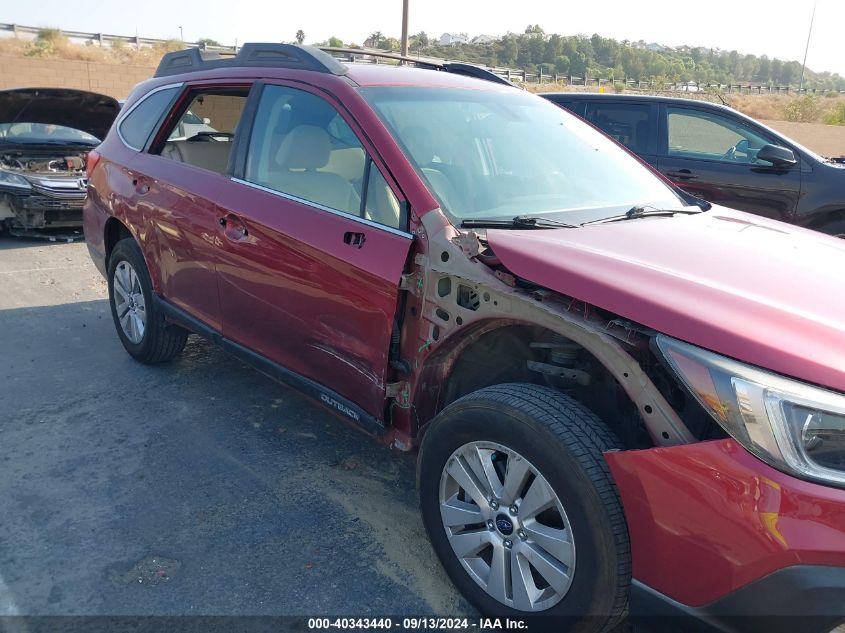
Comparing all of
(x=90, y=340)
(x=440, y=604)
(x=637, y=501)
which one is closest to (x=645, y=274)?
(x=637, y=501)

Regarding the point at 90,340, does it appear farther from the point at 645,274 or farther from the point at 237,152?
the point at 645,274

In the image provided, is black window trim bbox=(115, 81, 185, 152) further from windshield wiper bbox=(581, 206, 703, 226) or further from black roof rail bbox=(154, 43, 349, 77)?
windshield wiper bbox=(581, 206, 703, 226)

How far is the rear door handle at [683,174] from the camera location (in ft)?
22.5

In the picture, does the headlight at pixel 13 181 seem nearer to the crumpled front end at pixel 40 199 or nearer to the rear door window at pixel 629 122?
the crumpled front end at pixel 40 199

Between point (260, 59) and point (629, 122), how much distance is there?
4.61 meters

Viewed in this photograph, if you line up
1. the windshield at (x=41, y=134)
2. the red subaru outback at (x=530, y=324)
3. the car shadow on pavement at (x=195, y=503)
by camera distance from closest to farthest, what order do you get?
the red subaru outback at (x=530, y=324), the car shadow on pavement at (x=195, y=503), the windshield at (x=41, y=134)

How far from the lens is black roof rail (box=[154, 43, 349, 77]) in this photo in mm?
3336

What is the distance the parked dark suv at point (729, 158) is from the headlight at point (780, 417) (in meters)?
5.23

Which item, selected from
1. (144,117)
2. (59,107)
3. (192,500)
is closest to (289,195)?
(192,500)

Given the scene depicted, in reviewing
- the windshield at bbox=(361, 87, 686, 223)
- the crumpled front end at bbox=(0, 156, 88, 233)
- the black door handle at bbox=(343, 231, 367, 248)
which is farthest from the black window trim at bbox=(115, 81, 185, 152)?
the crumpled front end at bbox=(0, 156, 88, 233)

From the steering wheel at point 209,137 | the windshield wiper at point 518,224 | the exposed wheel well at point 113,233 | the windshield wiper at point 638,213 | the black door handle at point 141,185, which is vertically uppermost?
the steering wheel at point 209,137

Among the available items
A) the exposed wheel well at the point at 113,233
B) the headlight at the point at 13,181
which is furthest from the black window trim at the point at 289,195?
the headlight at the point at 13,181

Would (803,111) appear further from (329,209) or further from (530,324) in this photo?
(530,324)

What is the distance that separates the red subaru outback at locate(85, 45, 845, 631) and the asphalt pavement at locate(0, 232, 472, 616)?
0.47m
